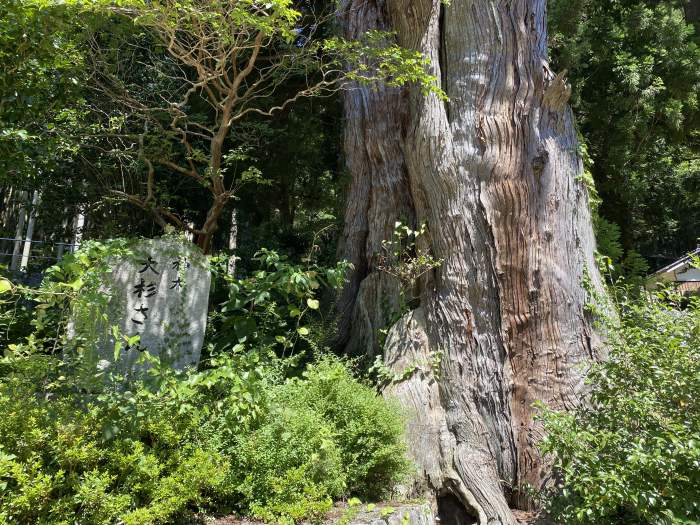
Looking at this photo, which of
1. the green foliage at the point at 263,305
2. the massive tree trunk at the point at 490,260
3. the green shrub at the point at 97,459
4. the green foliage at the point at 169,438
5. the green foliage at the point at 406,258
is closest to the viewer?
the green shrub at the point at 97,459

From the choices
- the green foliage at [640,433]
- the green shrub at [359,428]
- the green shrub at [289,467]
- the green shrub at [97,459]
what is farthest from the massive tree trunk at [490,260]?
the green shrub at [97,459]

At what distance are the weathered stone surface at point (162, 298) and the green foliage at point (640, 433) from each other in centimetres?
315

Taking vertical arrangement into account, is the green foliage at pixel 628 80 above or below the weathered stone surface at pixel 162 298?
above

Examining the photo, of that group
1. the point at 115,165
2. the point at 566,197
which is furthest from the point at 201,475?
the point at 115,165

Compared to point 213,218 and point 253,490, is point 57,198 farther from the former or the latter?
point 253,490

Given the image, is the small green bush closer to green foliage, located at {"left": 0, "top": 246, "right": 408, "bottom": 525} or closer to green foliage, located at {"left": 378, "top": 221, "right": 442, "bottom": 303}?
green foliage, located at {"left": 0, "top": 246, "right": 408, "bottom": 525}

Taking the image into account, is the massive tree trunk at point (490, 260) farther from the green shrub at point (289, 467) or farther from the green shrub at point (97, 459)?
the green shrub at point (97, 459)

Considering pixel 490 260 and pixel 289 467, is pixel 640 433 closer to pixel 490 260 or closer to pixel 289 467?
pixel 490 260

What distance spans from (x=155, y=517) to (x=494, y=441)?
10.1 ft

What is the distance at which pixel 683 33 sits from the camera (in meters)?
8.21

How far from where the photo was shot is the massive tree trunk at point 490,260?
462 centimetres

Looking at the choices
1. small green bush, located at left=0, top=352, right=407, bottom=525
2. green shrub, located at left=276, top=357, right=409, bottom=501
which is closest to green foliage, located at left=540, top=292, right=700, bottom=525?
green shrub, located at left=276, top=357, right=409, bottom=501

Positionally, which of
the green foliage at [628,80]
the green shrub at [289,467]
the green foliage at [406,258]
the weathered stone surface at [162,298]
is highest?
the green foliage at [628,80]

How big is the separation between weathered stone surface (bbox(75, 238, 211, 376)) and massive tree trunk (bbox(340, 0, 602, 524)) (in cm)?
207
